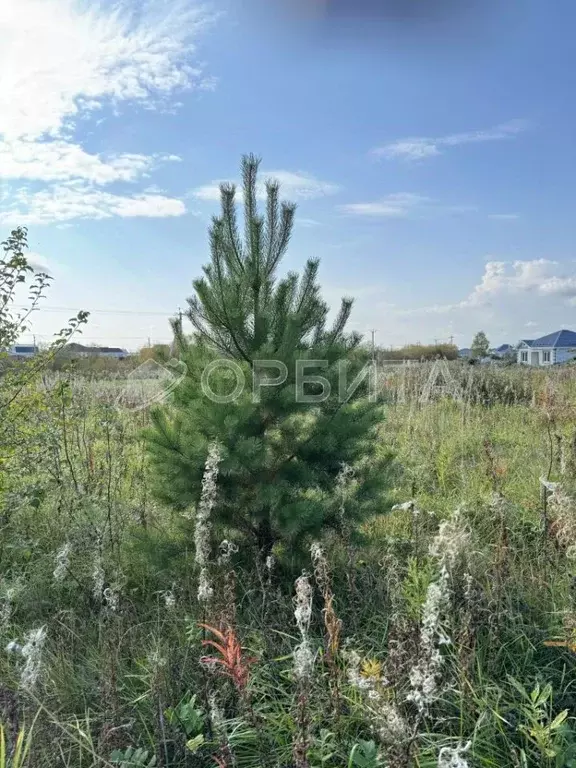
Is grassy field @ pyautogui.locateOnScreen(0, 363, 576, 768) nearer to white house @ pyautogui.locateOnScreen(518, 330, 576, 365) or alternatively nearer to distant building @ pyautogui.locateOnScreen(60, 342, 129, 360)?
distant building @ pyautogui.locateOnScreen(60, 342, 129, 360)

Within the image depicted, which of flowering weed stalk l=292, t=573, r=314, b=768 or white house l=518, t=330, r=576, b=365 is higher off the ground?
white house l=518, t=330, r=576, b=365

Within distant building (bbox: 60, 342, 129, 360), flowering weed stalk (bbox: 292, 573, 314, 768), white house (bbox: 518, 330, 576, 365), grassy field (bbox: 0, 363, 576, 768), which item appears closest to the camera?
flowering weed stalk (bbox: 292, 573, 314, 768)

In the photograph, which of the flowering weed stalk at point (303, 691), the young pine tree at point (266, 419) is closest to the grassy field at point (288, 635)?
the flowering weed stalk at point (303, 691)

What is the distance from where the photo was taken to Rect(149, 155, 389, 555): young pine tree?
304 cm

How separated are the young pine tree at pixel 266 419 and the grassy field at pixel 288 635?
0.52ft

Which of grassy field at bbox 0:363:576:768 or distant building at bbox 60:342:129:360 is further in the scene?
distant building at bbox 60:342:129:360

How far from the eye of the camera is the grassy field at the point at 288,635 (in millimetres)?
1850

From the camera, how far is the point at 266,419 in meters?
3.20

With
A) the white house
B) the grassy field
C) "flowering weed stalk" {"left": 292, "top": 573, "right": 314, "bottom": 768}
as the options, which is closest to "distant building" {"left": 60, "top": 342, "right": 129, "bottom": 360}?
the grassy field

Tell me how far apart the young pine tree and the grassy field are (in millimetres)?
158

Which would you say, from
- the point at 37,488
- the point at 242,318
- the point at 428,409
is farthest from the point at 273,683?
the point at 428,409

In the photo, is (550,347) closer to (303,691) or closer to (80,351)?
(80,351)

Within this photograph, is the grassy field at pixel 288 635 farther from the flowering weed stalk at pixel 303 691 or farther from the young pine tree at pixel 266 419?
the young pine tree at pixel 266 419

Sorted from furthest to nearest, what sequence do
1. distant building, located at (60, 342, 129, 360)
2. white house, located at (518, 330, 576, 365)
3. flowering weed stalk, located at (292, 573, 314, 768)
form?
white house, located at (518, 330, 576, 365) < distant building, located at (60, 342, 129, 360) < flowering weed stalk, located at (292, 573, 314, 768)
